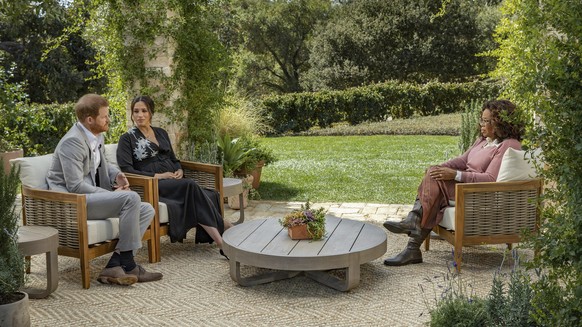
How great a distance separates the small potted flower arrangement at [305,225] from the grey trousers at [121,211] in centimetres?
110

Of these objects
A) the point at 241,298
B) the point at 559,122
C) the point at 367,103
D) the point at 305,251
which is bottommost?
the point at 241,298

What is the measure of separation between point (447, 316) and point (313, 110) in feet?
45.9

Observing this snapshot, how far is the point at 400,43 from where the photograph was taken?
25281 millimetres

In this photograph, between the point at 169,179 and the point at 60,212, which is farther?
the point at 169,179

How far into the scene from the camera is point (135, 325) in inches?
154

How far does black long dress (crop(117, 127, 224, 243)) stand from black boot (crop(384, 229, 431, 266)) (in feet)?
4.75

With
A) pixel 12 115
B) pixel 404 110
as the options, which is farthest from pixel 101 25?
pixel 404 110

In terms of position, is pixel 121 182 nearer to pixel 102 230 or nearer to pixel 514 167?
pixel 102 230

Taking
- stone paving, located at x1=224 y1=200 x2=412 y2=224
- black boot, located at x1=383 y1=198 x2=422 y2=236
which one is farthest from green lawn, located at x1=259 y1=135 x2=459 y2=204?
black boot, located at x1=383 y1=198 x2=422 y2=236

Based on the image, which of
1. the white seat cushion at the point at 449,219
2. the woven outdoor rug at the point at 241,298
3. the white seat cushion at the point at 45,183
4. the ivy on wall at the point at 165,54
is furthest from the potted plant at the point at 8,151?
the white seat cushion at the point at 449,219

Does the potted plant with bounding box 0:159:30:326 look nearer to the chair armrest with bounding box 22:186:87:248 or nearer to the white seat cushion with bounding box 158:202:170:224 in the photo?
the chair armrest with bounding box 22:186:87:248

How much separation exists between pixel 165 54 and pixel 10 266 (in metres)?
3.39

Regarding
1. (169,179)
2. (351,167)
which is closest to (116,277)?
(169,179)

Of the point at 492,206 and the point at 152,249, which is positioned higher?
the point at 492,206
